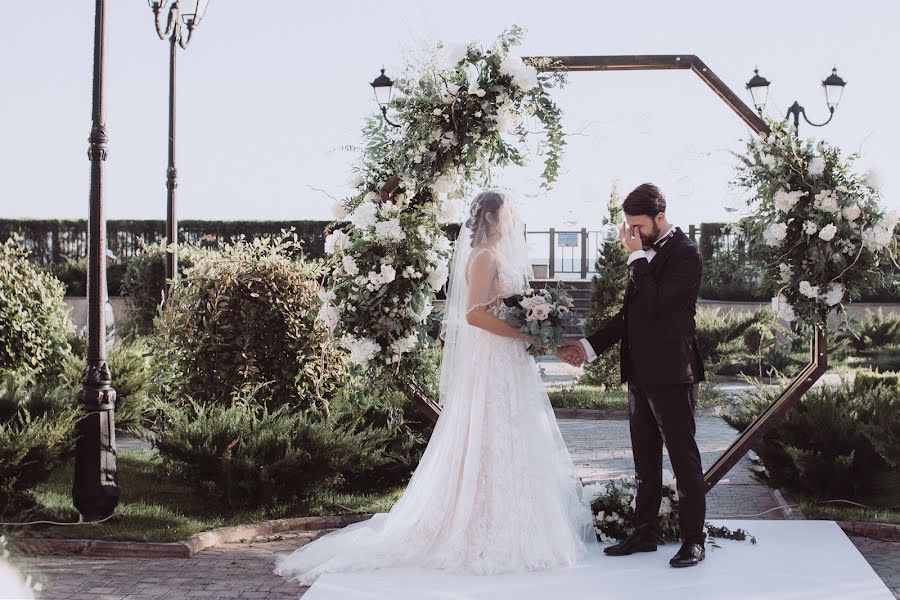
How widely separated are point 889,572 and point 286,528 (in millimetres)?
3758

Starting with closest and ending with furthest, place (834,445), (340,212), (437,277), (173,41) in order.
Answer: (437,277), (340,212), (834,445), (173,41)

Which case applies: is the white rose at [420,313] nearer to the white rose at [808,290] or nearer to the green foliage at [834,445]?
the white rose at [808,290]

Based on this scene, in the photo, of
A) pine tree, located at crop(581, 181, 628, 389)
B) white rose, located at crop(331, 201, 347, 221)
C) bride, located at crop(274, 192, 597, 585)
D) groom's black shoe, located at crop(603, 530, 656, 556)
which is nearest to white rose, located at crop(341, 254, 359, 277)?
white rose, located at crop(331, 201, 347, 221)

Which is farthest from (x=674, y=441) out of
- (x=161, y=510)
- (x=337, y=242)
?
(x=161, y=510)

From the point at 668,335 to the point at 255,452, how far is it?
2.97 m

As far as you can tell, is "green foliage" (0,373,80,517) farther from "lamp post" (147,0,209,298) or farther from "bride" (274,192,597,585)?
"lamp post" (147,0,209,298)

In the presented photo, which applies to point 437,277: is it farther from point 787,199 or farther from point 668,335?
point 787,199

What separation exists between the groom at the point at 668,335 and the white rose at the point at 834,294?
49.3 inches

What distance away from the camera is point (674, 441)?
5.25 m

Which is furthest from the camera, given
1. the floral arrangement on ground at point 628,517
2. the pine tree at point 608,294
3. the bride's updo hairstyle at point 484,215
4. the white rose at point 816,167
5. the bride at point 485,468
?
the pine tree at point 608,294

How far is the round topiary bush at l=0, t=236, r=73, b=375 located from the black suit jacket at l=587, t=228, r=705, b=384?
19.3ft

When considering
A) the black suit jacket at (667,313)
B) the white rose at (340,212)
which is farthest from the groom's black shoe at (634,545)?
the white rose at (340,212)

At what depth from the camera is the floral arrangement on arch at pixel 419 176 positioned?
6.02 meters

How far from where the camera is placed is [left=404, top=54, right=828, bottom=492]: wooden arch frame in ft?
20.7
